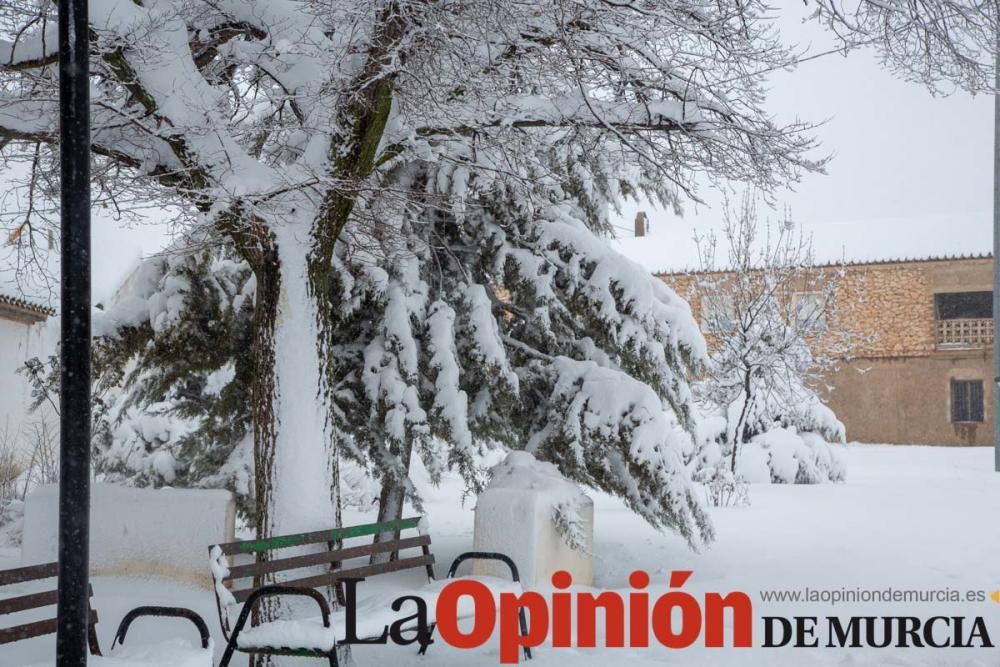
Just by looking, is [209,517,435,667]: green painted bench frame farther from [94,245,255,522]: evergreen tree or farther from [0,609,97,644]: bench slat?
[94,245,255,522]: evergreen tree

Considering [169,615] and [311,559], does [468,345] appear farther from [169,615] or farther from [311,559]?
[169,615]

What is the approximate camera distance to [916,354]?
2658 centimetres

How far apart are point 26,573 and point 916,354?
2629 cm

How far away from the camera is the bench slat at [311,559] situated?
15.8 feet

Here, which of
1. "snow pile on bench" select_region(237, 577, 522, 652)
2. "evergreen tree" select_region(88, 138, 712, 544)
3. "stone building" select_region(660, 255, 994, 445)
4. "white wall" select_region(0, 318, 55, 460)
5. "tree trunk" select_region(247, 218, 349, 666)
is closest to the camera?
"snow pile on bench" select_region(237, 577, 522, 652)

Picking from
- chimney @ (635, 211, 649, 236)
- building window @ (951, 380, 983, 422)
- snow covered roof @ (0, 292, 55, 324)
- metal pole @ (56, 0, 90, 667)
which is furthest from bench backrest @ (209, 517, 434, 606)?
chimney @ (635, 211, 649, 236)

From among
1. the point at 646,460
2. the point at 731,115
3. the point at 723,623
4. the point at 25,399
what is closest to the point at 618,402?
the point at 646,460

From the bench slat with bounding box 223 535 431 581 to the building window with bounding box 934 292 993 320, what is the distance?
24205 mm

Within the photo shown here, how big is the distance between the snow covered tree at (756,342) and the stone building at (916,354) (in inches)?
339

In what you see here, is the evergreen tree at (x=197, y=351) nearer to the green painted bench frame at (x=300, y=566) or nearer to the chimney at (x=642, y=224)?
the green painted bench frame at (x=300, y=566)

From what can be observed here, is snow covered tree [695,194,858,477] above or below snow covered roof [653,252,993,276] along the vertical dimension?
below

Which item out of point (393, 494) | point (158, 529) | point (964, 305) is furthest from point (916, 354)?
point (158, 529)

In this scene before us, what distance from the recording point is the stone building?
26.0m

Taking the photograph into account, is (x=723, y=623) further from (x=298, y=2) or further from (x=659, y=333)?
(x=298, y=2)
